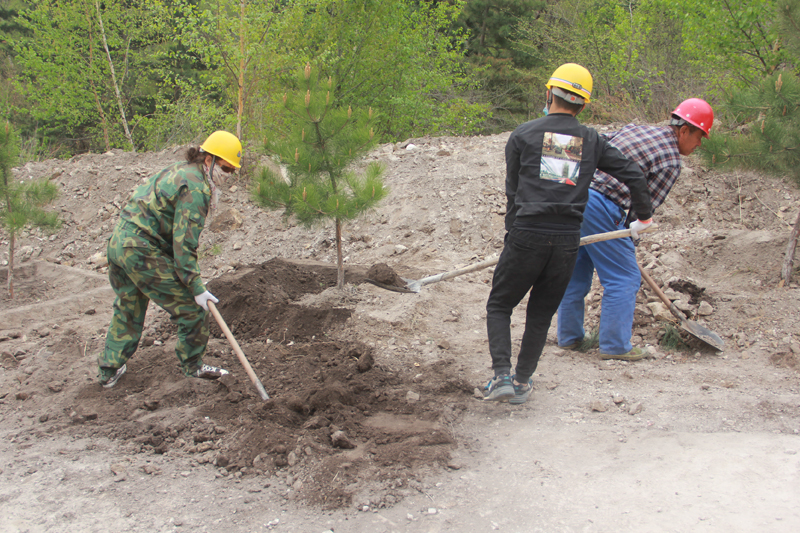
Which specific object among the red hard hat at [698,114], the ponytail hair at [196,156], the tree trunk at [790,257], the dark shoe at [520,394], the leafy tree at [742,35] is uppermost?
the leafy tree at [742,35]

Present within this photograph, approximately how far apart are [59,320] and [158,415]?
2.63 metres

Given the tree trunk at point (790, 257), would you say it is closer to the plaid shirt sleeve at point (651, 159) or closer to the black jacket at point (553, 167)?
the plaid shirt sleeve at point (651, 159)

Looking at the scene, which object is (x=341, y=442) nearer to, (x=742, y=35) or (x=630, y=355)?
(x=630, y=355)

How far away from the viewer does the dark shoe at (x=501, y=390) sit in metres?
3.26

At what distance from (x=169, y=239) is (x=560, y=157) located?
2446 mm

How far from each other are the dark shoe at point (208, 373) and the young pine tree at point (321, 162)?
63.2 inches

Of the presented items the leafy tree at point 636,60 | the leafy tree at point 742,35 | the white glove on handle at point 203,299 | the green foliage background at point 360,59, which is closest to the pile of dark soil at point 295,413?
the white glove on handle at point 203,299

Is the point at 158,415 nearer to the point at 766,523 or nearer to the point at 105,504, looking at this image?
the point at 105,504

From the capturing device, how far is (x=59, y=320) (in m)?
5.29

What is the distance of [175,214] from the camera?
11.1 feet

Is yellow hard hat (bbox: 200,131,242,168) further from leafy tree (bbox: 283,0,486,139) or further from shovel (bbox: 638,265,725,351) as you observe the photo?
leafy tree (bbox: 283,0,486,139)

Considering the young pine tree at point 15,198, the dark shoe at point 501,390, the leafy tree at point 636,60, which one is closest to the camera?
the dark shoe at point 501,390

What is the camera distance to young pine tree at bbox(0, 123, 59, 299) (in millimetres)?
5770

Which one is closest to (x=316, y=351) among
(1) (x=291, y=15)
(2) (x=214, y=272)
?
(2) (x=214, y=272)
